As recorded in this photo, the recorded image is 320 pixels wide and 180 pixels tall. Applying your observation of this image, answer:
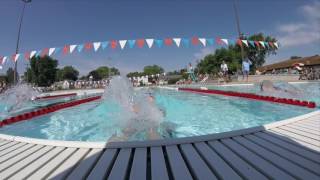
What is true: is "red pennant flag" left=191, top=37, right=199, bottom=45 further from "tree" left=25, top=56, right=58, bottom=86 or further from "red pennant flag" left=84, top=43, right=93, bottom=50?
"tree" left=25, top=56, right=58, bottom=86

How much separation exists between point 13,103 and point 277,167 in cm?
1549

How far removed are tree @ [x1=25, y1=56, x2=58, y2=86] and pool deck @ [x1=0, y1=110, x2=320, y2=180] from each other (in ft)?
148

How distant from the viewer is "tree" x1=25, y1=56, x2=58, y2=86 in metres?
44.2

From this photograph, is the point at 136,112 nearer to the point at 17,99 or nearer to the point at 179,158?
the point at 179,158

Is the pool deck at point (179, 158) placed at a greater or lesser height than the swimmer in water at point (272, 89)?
lesser

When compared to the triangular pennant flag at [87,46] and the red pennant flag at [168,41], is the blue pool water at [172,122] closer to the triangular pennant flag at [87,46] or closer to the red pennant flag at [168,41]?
the triangular pennant flag at [87,46]

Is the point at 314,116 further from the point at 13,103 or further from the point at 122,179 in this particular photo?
the point at 13,103

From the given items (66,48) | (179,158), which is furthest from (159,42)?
(179,158)

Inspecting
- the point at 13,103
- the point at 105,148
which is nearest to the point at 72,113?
the point at 13,103

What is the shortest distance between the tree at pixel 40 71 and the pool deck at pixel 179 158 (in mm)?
45244

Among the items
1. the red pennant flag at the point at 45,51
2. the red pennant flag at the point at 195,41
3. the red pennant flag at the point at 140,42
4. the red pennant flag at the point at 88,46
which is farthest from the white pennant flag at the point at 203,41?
the red pennant flag at the point at 45,51

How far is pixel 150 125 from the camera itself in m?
6.48

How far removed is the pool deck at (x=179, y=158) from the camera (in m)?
2.40

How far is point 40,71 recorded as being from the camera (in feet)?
146
